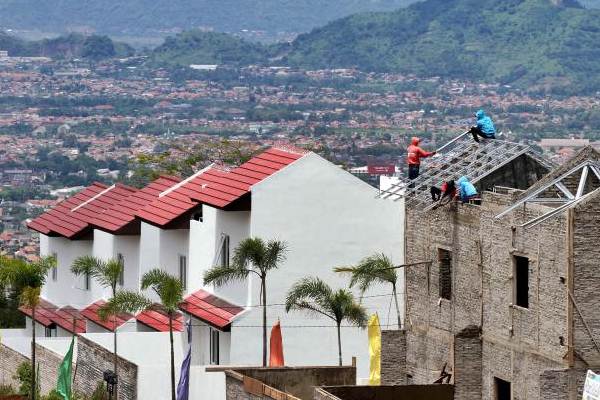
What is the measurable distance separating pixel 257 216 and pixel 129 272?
1159 centimetres

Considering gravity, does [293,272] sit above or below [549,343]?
above

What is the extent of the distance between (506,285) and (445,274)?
11.0 ft

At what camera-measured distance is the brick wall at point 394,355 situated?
43250 millimetres

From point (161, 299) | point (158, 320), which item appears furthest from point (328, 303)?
point (158, 320)

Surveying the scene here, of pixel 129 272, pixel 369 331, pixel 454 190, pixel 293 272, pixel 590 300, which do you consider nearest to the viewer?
pixel 590 300

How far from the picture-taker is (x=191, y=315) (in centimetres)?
5125

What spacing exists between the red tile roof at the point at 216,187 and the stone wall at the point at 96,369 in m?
4.48

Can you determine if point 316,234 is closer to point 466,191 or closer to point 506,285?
point 466,191

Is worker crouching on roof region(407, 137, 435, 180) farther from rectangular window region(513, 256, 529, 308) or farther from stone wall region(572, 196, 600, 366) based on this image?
stone wall region(572, 196, 600, 366)

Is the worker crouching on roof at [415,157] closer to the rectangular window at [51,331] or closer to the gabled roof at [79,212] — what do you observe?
the rectangular window at [51,331]

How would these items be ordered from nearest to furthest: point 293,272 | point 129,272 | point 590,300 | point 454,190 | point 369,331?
point 590,300 < point 454,190 < point 369,331 < point 293,272 < point 129,272

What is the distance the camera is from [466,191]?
1602 inches

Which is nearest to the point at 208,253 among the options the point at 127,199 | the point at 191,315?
the point at 191,315

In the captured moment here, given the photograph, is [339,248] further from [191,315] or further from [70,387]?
[70,387]
